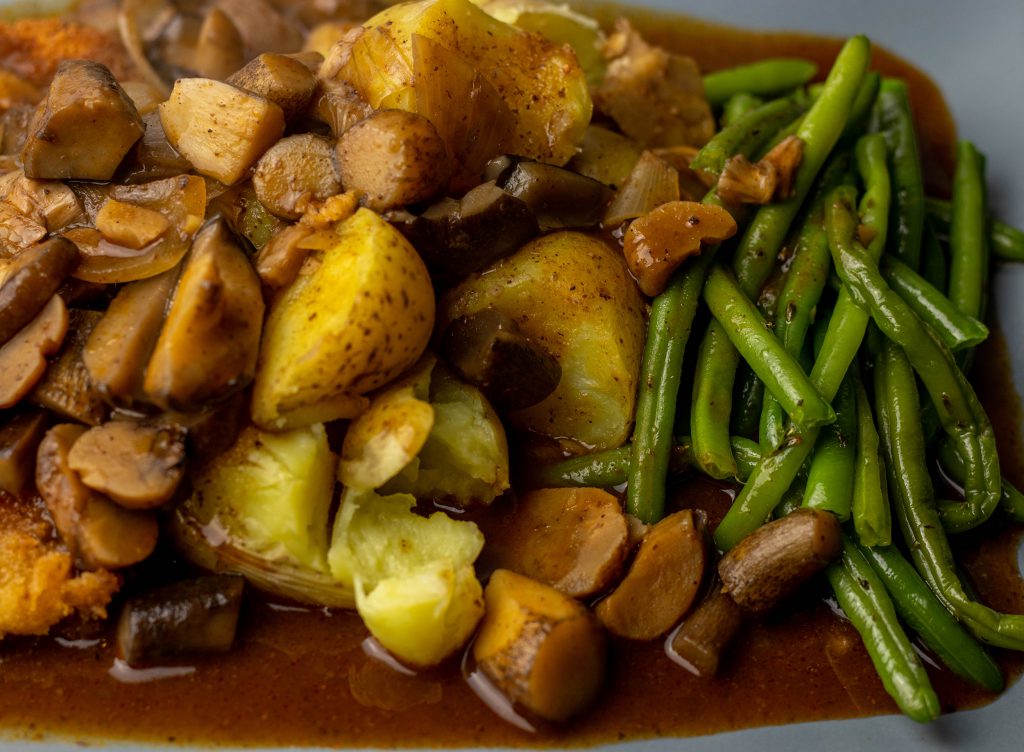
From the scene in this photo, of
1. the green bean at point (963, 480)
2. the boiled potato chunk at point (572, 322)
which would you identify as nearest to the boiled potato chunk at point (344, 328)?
the boiled potato chunk at point (572, 322)

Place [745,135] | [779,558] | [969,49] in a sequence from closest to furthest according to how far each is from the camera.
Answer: [779,558], [745,135], [969,49]

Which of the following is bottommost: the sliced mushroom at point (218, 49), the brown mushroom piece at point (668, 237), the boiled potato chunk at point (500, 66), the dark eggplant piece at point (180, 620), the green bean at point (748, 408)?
the dark eggplant piece at point (180, 620)

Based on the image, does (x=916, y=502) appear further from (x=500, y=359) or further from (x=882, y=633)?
(x=500, y=359)

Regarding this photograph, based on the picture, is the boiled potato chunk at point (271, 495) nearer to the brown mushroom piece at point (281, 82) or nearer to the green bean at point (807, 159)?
the brown mushroom piece at point (281, 82)

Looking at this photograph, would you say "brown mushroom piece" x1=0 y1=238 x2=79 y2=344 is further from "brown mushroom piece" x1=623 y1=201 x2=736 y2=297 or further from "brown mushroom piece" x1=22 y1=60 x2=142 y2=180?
"brown mushroom piece" x1=623 y1=201 x2=736 y2=297

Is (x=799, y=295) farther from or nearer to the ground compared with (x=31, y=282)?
farther from the ground

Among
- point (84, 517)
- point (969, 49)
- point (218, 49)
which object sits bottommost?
point (84, 517)

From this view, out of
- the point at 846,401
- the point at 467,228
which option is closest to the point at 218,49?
the point at 467,228
